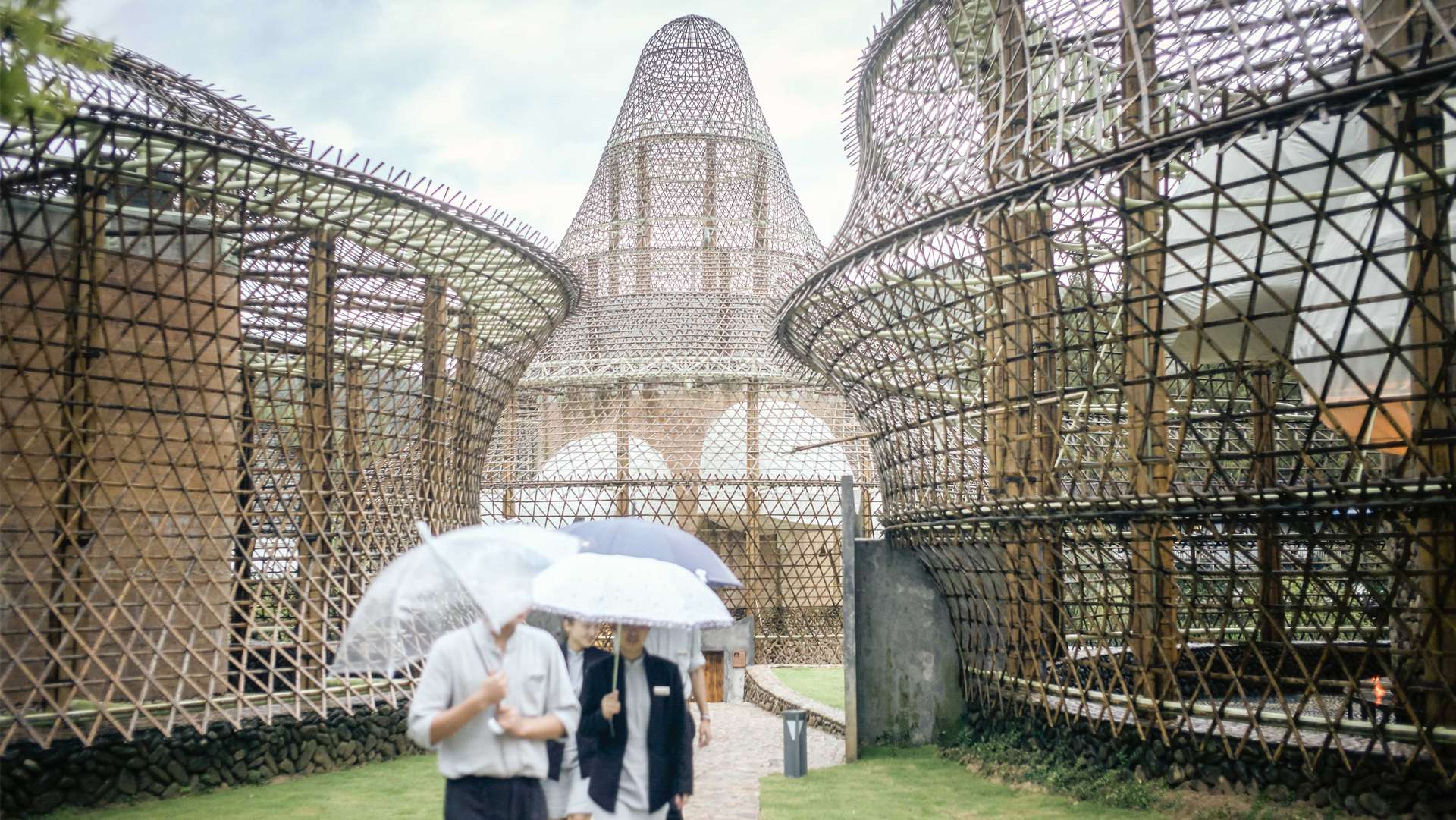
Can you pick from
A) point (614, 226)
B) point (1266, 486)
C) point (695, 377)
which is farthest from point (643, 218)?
point (1266, 486)

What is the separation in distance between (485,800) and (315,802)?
318 inches

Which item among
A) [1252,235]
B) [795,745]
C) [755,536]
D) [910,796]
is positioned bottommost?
[910,796]

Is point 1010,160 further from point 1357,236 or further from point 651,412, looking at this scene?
point 651,412

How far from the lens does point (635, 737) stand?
6.43 m

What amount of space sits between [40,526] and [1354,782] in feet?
40.4

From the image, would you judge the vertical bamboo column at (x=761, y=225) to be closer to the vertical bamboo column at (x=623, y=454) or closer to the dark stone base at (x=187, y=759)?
the vertical bamboo column at (x=623, y=454)

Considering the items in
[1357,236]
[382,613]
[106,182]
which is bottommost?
[382,613]

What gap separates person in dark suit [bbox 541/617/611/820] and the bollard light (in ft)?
20.4

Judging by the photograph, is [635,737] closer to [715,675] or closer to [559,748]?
[559,748]

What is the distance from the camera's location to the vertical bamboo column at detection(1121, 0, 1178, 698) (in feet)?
31.6

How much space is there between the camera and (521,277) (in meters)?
17.1

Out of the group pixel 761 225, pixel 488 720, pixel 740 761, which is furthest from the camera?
pixel 761 225

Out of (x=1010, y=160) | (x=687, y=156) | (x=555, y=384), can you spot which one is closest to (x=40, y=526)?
(x=1010, y=160)

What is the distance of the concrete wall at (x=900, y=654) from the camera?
14.6 meters
